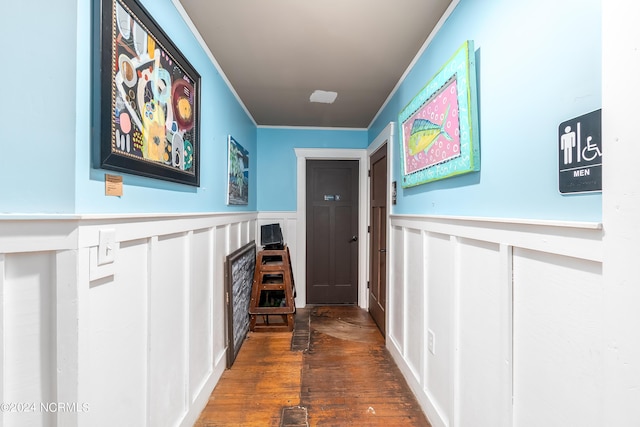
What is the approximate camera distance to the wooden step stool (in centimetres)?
308

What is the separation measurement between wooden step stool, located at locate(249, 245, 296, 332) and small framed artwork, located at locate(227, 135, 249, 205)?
2.28ft

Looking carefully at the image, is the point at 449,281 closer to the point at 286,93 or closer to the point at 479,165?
the point at 479,165

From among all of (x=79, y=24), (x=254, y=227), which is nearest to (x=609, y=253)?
(x=79, y=24)

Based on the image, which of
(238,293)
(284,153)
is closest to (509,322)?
(238,293)

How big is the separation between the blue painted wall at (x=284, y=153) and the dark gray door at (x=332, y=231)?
0.79 feet

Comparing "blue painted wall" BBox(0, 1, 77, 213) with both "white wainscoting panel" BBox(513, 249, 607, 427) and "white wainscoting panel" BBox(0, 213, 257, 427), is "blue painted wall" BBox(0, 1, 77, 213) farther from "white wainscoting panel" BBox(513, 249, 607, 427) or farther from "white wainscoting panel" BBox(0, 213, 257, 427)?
"white wainscoting panel" BBox(513, 249, 607, 427)

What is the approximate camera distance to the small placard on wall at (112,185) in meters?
1.03

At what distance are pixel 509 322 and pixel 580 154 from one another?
0.62 metres

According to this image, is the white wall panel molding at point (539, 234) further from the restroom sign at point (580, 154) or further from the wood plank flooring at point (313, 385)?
the wood plank flooring at point (313, 385)

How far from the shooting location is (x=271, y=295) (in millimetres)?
3330

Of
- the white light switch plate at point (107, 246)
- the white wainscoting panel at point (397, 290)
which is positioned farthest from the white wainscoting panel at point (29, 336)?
the white wainscoting panel at point (397, 290)

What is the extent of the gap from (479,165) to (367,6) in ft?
3.23

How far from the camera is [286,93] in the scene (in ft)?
8.87

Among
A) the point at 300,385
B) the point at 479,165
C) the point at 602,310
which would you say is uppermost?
the point at 479,165
